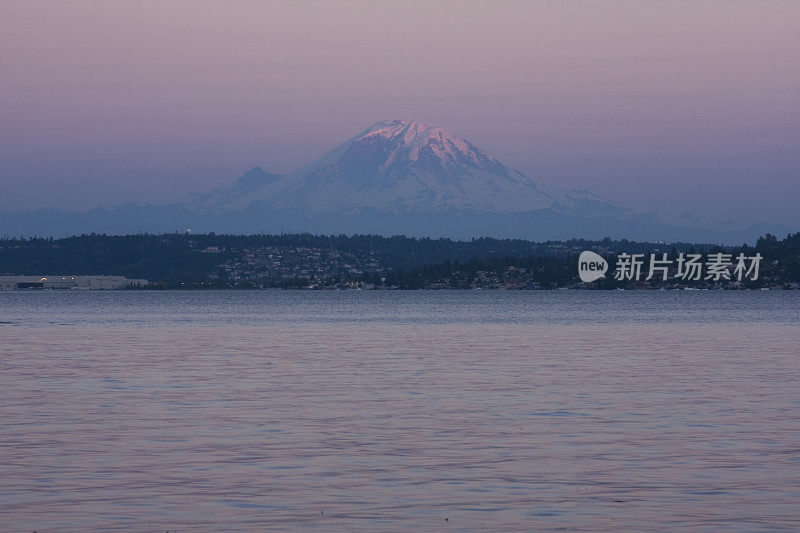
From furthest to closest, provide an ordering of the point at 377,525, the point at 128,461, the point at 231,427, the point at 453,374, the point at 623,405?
the point at 453,374
the point at 623,405
the point at 231,427
the point at 128,461
the point at 377,525

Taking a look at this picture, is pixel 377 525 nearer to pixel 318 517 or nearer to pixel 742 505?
pixel 318 517

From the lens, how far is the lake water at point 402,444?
21688mm

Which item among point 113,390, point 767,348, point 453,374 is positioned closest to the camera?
point 113,390

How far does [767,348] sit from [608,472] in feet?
175

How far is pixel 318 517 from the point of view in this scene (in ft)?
70.1

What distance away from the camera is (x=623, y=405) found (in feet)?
132

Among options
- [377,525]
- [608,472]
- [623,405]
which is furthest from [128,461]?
[623,405]

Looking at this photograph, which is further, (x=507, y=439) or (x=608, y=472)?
(x=507, y=439)

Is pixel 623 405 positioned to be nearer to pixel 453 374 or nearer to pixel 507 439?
pixel 507 439

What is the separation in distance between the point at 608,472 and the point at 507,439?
227 inches

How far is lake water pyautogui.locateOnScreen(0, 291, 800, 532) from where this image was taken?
21.7 metres

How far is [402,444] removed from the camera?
101ft

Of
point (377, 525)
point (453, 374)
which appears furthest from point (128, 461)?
point (453, 374)

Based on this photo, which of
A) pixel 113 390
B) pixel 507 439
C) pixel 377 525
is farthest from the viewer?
pixel 113 390
